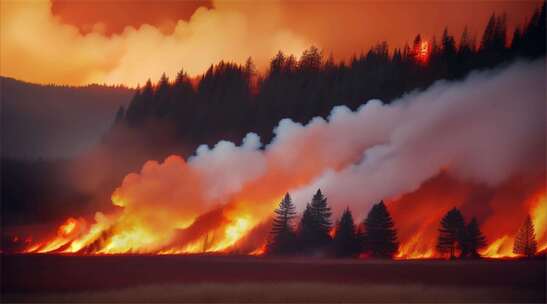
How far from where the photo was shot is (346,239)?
2111 centimetres

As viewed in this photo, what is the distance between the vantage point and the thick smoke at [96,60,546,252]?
21.1 m

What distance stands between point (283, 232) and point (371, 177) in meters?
3.75

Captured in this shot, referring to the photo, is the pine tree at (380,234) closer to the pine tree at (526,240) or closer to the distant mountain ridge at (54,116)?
the pine tree at (526,240)

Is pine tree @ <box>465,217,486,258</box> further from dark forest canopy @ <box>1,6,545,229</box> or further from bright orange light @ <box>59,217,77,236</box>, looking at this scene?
bright orange light @ <box>59,217,77,236</box>

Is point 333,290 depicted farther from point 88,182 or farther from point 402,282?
point 88,182

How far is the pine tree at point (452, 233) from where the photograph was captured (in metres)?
20.3

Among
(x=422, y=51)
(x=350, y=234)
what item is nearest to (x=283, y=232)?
(x=350, y=234)

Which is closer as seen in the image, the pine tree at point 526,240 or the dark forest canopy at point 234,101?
the pine tree at point 526,240

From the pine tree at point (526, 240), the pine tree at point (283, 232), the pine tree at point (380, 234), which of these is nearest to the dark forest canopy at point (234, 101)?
the pine tree at point (283, 232)

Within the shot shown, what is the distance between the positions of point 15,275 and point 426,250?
43.4 feet

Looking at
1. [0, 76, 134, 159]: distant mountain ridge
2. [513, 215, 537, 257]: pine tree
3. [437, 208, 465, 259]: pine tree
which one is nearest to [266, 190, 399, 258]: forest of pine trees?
[437, 208, 465, 259]: pine tree

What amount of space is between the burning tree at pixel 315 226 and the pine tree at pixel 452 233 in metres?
3.80

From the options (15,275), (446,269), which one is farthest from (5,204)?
(446,269)

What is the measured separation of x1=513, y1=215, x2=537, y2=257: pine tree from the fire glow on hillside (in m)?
0.33
